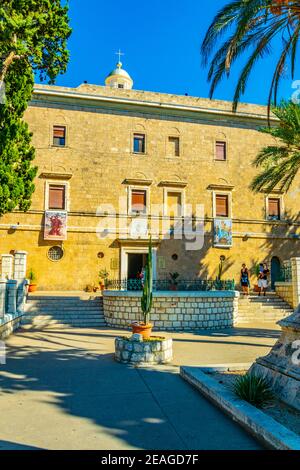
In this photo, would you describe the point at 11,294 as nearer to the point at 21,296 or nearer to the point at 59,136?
the point at 21,296

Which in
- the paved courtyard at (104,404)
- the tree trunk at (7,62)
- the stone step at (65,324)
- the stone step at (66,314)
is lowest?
the stone step at (65,324)

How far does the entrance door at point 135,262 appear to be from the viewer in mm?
20953

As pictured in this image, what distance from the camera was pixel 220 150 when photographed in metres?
22.5

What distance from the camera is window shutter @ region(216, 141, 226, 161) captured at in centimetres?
2241

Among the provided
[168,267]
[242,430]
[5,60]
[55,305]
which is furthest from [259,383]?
[168,267]

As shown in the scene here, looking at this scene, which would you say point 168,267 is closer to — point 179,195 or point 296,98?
point 179,195

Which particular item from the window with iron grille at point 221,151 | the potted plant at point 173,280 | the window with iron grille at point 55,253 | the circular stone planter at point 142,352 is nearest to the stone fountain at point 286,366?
the circular stone planter at point 142,352

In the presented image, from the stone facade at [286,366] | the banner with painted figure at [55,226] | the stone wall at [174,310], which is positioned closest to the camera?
the stone facade at [286,366]

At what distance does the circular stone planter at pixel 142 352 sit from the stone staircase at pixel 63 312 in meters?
6.31

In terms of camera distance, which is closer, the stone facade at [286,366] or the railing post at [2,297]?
the stone facade at [286,366]

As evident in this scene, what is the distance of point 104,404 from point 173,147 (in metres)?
18.6

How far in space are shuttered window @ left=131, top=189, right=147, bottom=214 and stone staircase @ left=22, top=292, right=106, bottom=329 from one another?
22.0ft

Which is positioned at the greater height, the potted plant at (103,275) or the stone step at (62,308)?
the potted plant at (103,275)

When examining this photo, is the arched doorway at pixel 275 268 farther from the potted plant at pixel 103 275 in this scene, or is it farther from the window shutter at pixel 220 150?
the potted plant at pixel 103 275
